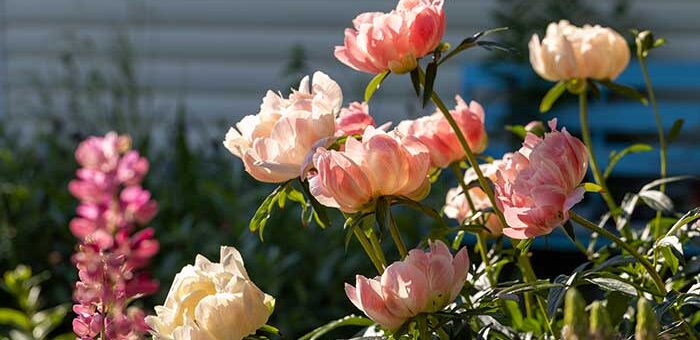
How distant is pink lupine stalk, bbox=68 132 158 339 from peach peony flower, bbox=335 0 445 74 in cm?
29

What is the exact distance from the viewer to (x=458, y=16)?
5316 mm

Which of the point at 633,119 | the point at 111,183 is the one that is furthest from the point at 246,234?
the point at 633,119

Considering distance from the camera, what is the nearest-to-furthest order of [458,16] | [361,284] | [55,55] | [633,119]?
1. [361,284]
2. [633,119]
3. [458,16]
4. [55,55]

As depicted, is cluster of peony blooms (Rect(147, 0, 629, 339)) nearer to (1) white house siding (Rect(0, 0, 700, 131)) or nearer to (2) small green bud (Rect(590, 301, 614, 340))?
(2) small green bud (Rect(590, 301, 614, 340))

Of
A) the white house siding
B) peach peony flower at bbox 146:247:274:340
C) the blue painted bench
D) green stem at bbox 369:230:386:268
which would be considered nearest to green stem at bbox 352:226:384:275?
green stem at bbox 369:230:386:268

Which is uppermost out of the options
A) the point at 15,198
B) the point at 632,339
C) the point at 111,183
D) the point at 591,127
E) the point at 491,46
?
the point at 491,46

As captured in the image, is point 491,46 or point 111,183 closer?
point 491,46

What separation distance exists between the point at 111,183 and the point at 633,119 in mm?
3166

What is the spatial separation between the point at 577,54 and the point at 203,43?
441 centimetres

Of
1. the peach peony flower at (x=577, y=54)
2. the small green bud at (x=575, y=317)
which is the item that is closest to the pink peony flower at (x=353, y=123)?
the peach peony flower at (x=577, y=54)

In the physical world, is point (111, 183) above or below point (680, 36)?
above

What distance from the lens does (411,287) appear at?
0.97 m

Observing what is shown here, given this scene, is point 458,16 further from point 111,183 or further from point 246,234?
point 111,183

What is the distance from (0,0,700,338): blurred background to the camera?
3.46 metres
